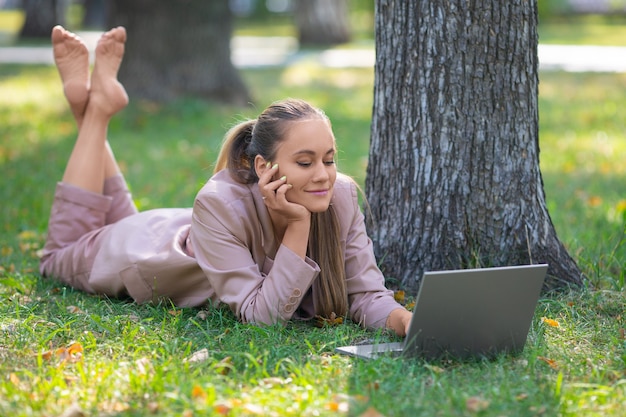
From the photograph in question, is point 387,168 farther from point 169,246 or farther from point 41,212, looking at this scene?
point 41,212

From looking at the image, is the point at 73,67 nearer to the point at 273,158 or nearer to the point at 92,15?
the point at 273,158

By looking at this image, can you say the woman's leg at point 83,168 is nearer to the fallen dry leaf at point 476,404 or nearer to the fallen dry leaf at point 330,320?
the fallen dry leaf at point 330,320

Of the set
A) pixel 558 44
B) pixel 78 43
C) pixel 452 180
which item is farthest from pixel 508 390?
pixel 558 44

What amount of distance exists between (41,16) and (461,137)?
20.5 metres

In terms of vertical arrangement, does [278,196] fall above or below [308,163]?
below

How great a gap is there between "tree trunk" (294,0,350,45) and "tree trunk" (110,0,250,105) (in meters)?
10.8

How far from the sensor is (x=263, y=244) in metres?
3.64

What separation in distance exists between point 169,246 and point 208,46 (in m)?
6.02

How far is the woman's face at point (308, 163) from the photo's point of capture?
336 cm

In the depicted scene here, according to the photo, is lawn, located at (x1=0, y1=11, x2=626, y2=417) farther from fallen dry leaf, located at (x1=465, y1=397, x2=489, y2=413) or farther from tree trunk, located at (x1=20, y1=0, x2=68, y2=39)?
tree trunk, located at (x1=20, y1=0, x2=68, y2=39)

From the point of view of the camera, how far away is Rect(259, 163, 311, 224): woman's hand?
333cm

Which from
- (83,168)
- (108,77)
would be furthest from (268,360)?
(108,77)

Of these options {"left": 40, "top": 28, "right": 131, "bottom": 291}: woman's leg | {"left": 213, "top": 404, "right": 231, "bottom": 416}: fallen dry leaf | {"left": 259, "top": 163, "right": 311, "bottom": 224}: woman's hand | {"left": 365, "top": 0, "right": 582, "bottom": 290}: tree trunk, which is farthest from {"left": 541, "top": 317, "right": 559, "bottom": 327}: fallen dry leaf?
{"left": 40, "top": 28, "right": 131, "bottom": 291}: woman's leg

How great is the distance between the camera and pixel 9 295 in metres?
4.11
